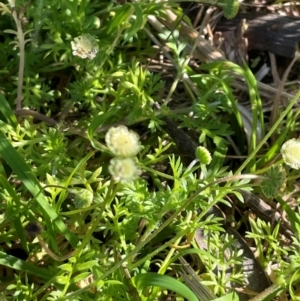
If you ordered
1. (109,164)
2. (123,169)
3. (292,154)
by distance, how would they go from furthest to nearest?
(109,164)
(292,154)
(123,169)

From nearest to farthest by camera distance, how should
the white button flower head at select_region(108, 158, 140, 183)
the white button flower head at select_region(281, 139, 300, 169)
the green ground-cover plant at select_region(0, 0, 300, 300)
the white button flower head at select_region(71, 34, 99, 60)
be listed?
the white button flower head at select_region(108, 158, 140, 183) < the white button flower head at select_region(281, 139, 300, 169) < the green ground-cover plant at select_region(0, 0, 300, 300) < the white button flower head at select_region(71, 34, 99, 60)

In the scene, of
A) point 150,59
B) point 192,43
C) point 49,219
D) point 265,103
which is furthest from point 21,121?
point 265,103

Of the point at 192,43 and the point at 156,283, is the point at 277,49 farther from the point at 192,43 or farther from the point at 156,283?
the point at 156,283

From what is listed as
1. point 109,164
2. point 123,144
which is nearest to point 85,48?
point 109,164

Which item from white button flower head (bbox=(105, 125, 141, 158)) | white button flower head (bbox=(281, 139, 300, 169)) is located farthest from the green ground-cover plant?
white button flower head (bbox=(105, 125, 141, 158))

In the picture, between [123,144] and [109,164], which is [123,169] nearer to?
[123,144]

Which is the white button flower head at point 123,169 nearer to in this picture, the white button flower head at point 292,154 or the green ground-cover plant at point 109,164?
the green ground-cover plant at point 109,164

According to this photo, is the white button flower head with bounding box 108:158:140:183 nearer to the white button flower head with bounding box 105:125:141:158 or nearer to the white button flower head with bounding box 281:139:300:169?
the white button flower head with bounding box 105:125:141:158
